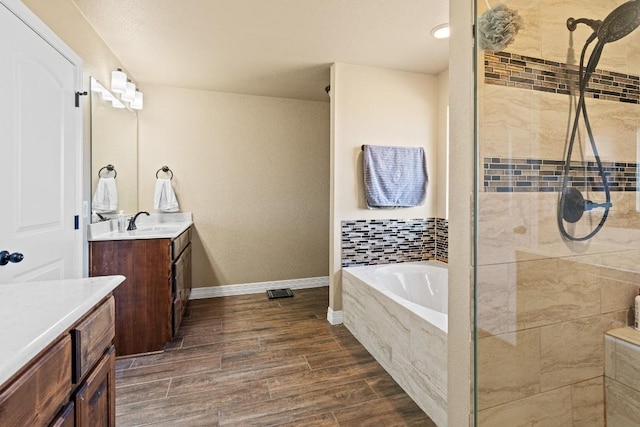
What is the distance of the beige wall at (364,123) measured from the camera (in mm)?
2770

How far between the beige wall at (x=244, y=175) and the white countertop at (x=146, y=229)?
0.46ft

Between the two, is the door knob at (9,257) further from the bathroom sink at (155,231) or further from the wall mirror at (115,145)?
the bathroom sink at (155,231)

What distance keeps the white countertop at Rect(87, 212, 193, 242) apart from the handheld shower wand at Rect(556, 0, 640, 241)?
96.2 inches

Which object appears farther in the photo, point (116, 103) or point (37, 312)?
point (116, 103)

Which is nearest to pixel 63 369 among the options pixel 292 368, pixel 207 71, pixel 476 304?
pixel 476 304

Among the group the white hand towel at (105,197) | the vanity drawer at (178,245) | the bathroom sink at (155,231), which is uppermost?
the white hand towel at (105,197)

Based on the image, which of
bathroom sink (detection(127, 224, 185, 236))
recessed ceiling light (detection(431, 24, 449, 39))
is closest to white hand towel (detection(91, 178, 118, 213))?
bathroom sink (detection(127, 224, 185, 236))

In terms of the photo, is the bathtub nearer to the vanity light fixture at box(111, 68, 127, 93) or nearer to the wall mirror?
the wall mirror

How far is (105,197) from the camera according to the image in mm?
2424

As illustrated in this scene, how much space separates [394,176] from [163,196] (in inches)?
95.8

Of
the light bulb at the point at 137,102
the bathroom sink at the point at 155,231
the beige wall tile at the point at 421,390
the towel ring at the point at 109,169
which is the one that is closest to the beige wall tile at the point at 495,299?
the beige wall tile at the point at 421,390

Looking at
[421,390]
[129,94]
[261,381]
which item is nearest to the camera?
[421,390]

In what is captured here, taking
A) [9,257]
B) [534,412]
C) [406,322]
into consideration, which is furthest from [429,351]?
[9,257]

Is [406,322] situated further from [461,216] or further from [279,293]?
[279,293]
